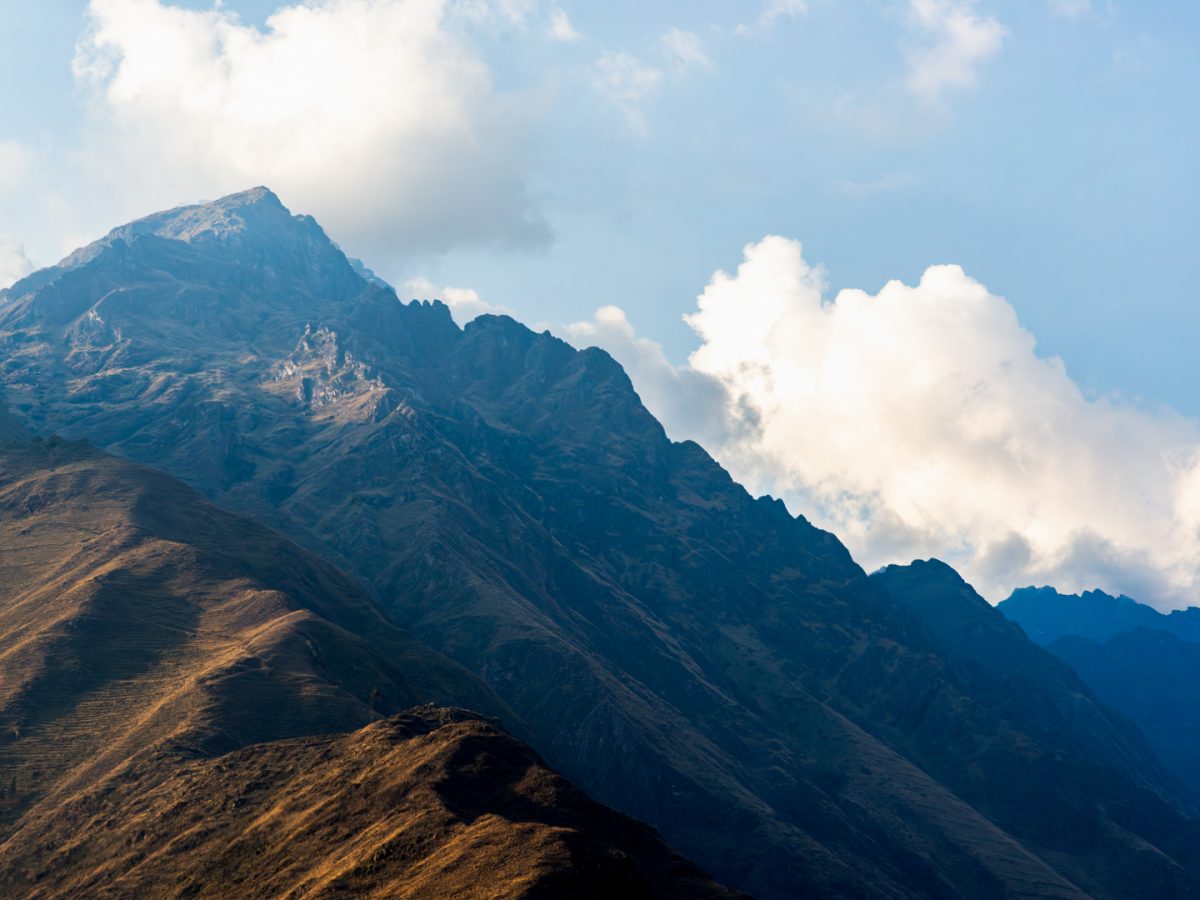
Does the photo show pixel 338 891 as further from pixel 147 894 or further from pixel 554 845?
pixel 147 894

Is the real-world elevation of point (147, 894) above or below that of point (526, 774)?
below

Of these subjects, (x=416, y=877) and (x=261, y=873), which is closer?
(x=416, y=877)

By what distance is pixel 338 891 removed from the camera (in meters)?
163

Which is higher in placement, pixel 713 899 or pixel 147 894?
pixel 713 899

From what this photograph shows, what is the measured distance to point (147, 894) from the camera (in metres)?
196

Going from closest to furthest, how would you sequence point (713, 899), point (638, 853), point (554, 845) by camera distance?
point (554, 845) < point (713, 899) < point (638, 853)

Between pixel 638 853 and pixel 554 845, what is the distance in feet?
99.8

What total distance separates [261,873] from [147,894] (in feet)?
79.8

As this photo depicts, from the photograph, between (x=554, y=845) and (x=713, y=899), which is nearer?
(x=554, y=845)

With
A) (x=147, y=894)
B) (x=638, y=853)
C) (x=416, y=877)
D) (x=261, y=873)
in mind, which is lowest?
(x=147, y=894)

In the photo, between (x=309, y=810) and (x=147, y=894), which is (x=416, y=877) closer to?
(x=309, y=810)

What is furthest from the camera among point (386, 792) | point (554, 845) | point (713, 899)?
point (386, 792)

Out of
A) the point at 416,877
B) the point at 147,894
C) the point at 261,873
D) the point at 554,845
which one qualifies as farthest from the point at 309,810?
the point at 554,845

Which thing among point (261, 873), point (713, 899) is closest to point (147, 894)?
point (261, 873)
